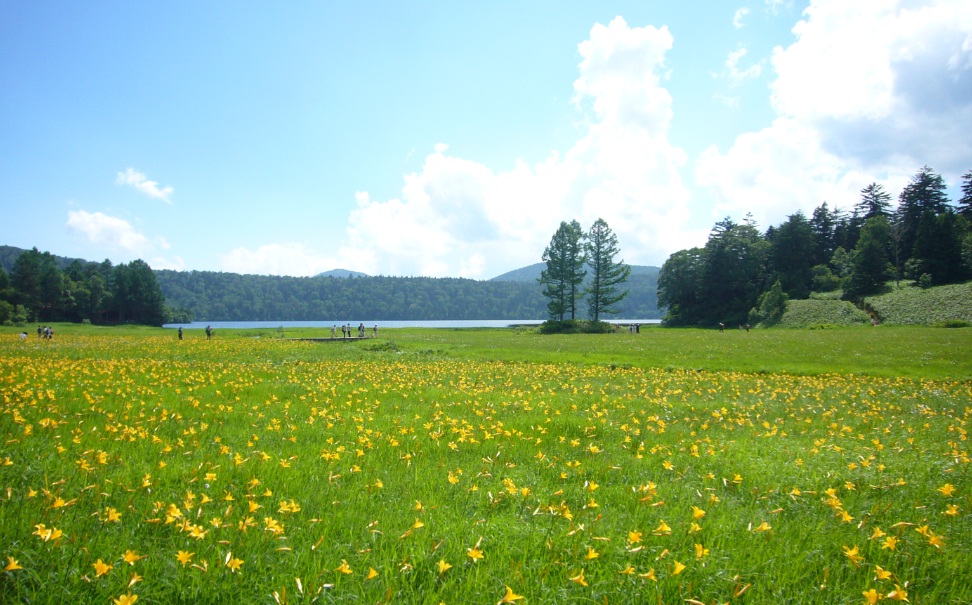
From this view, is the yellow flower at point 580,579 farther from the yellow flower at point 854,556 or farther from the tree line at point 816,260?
the tree line at point 816,260

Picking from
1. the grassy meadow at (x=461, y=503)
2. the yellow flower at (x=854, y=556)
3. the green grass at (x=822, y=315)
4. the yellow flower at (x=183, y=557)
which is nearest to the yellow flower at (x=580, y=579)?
the grassy meadow at (x=461, y=503)

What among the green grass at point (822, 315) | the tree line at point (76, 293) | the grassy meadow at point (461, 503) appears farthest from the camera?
the tree line at point (76, 293)

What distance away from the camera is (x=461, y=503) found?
4.23 meters

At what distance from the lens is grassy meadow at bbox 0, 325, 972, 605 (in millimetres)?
2896

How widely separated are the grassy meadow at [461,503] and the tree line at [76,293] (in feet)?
303

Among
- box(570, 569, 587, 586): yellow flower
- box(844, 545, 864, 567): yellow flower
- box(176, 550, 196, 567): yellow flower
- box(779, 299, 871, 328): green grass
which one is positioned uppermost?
box(779, 299, 871, 328): green grass

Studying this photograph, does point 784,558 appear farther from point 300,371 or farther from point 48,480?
point 300,371

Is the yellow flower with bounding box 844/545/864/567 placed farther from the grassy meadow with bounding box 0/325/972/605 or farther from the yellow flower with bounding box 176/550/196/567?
the yellow flower with bounding box 176/550/196/567

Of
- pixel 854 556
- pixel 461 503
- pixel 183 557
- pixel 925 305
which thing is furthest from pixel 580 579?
pixel 925 305

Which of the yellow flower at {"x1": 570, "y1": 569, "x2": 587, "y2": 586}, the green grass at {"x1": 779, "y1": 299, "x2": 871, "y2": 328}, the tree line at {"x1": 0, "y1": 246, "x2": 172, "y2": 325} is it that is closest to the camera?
the yellow flower at {"x1": 570, "y1": 569, "x2": 587, "y2": 586}

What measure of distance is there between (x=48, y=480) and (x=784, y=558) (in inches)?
238

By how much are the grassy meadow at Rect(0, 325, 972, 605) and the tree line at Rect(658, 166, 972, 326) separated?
2839 inches

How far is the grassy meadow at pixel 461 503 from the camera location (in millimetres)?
2896

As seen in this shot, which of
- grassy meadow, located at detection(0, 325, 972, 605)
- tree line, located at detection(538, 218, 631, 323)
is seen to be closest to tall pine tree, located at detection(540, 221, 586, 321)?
tree line, located at detection(538, 218, 631, 323)
